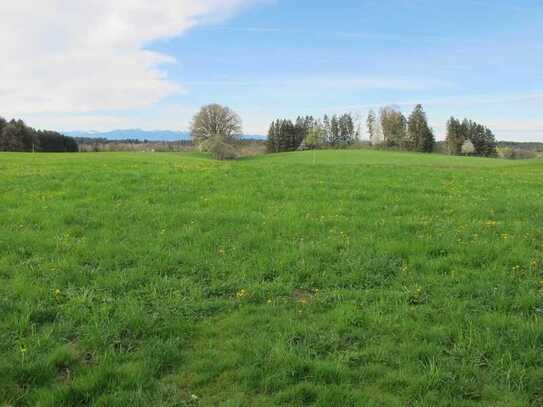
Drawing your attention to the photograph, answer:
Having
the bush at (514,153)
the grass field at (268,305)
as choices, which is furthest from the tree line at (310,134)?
the grass field at (268,305)

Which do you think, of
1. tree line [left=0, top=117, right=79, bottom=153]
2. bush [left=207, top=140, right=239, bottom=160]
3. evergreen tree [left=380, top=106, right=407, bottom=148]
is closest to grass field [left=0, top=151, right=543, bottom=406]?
bush [left=207, top=140, right=239, bottom=160]

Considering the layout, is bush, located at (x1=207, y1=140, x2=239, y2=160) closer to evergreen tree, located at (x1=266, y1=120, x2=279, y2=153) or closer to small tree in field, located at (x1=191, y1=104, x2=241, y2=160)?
small tree in field, located at (x1=191, y1=104, x2=241, y2=160)

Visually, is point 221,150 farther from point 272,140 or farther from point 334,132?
point 334,132

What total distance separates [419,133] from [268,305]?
10385 centimetres

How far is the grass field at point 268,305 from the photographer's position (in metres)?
4.12

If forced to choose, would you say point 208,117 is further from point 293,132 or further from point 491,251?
point 491,251

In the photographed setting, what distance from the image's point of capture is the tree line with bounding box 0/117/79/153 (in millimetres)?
79688

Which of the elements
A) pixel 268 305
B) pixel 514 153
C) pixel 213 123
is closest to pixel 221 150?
pixel 213 123

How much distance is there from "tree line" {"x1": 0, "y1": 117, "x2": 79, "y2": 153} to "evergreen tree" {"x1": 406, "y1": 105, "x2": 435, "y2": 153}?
81.8 meters

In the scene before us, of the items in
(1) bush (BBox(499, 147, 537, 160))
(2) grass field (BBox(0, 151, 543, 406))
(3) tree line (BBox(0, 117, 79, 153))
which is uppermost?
(3) tree line (BBox(0, 117, 79, 153))

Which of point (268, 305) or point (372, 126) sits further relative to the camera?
point (372, 126)

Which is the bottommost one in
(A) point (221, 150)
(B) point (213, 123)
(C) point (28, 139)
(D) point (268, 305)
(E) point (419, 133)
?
(D) point (268, 305)

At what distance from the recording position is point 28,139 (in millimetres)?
86312

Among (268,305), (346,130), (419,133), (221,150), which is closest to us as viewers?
(268,305)
